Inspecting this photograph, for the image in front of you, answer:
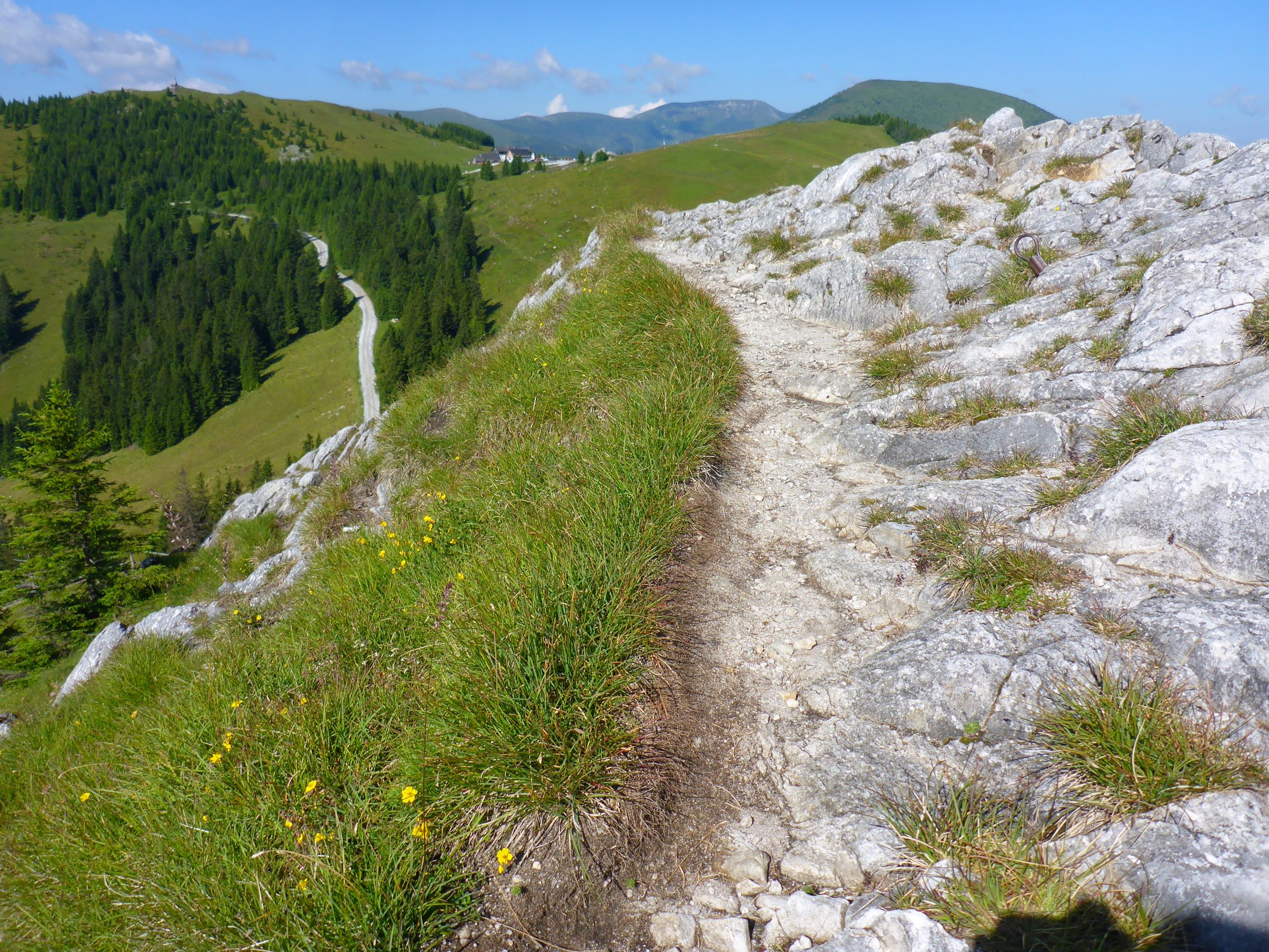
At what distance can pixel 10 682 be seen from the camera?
1980cm

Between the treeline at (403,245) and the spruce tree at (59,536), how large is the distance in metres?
28.0

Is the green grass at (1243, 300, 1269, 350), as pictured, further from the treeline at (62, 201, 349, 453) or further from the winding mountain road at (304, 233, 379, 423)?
the treeline at (62, 201, 349, 453)

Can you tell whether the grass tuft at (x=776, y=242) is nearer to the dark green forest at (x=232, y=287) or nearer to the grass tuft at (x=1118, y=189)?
the grass tuft at (x=1118, y=189)

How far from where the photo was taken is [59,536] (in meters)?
28.5

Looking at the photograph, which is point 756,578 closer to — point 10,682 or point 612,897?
→ point 612,897

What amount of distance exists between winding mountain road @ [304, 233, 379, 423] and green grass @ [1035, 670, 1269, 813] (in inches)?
2966

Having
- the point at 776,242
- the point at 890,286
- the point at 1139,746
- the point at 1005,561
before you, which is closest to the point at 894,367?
the point at 890,286

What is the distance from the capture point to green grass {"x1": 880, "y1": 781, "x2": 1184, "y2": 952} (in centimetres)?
258

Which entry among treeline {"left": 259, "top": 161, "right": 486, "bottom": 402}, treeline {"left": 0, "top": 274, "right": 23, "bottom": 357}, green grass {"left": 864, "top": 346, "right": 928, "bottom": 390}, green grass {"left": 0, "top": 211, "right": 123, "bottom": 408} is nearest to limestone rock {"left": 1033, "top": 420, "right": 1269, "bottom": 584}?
green grass {"left": 864, "top": 346, "right": 928, "bottom": 390}

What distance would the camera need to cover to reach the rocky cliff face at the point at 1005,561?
312 cm

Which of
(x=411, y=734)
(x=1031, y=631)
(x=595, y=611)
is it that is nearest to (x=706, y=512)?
(x=595, y=611)

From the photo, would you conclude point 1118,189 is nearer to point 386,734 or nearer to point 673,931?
point 673,931

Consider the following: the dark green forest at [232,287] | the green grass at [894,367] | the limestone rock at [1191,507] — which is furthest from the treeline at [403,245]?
the limestone rock at [1191,507]

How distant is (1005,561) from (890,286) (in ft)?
26.1
